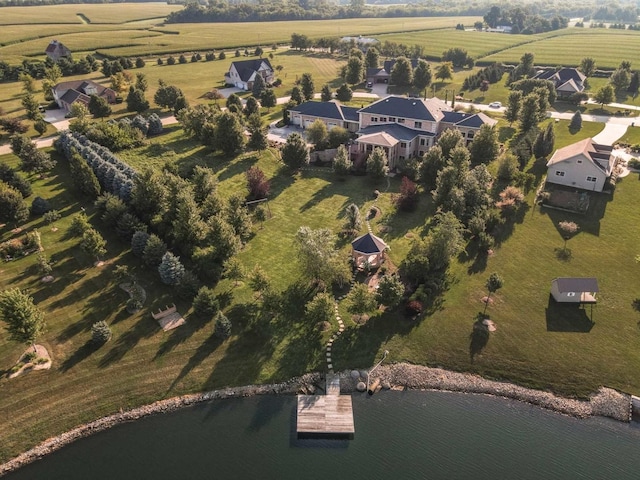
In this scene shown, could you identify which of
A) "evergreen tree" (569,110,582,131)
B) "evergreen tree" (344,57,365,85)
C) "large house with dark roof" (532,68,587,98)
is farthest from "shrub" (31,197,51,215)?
"large house with dark roof" (532,68,587,98)

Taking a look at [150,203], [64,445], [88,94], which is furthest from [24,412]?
[88,94]

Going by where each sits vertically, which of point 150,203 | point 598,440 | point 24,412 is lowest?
point 598,440

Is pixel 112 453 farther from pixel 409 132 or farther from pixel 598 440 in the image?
pixel 409 132

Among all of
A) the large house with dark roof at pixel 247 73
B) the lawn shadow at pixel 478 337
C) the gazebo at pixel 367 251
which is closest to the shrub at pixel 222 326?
the gazebo at pixel 367 251

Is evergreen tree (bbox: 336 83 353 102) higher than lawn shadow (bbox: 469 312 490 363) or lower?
higher

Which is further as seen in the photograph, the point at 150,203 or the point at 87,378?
the point at 150,203

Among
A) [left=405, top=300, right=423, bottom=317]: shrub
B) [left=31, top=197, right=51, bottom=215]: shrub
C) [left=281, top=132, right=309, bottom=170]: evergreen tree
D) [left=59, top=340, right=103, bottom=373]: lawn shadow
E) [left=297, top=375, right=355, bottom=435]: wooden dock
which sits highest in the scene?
[left=281, top=132, right=309, bottom=170]: evergreen tree

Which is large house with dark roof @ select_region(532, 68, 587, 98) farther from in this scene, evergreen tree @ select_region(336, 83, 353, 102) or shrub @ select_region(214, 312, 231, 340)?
shrub @ select_region(214, 312, 231, 340)
